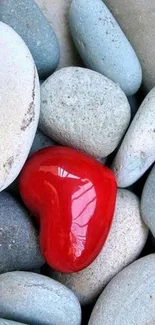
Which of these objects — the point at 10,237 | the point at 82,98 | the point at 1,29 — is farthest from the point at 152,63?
the point at 10,237

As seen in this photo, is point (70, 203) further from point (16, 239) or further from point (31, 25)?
point (31, 25)

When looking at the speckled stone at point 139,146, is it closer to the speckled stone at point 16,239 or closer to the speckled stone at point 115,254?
the speckled stone at point 115,254

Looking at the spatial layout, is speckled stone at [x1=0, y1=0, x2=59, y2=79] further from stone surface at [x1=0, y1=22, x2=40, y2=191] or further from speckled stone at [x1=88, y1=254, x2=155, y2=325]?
speckled stone at [x1=88, y1=254, x2=155, y2=325]

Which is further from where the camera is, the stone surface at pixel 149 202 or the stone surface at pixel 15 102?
the stone surface at pixel 149 202

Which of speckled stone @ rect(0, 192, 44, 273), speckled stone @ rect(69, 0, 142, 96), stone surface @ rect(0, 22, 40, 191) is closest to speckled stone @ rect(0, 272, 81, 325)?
speckled stone @ rect(0, 192, 44, 273)

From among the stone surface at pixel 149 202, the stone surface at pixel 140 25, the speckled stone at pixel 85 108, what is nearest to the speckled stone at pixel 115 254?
the stone surface at pixel 149 202

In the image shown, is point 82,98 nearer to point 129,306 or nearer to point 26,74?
point 26,74
